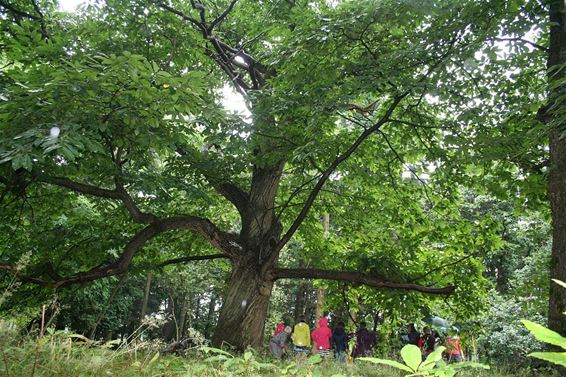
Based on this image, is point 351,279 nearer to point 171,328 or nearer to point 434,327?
point 434,327

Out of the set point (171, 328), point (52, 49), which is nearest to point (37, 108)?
point (52, 49)

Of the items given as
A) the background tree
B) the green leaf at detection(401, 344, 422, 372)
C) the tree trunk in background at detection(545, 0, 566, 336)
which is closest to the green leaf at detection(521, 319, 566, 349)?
the green leaf at detection(401, 344, 422, 372)

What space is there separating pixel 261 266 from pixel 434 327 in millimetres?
6791

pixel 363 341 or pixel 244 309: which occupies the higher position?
pixel 244 309

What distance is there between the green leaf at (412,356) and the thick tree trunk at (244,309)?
679 cm

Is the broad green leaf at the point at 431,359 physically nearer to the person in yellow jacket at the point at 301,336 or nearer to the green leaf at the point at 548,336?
the green leaf at the point at 548,336

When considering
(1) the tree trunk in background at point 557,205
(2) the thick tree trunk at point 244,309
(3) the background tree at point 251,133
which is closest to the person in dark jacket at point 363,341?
(3) the background tree at point 251,133

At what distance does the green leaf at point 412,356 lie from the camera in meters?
1.24

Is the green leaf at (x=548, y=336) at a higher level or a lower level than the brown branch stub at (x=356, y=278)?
lower

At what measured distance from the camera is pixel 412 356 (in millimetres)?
1267

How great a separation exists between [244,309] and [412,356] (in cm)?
688

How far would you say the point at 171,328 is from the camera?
3284 centimetres

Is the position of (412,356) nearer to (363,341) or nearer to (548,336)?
(548,336)

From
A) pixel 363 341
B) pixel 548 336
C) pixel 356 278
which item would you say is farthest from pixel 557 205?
pixel 363 341
